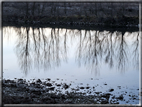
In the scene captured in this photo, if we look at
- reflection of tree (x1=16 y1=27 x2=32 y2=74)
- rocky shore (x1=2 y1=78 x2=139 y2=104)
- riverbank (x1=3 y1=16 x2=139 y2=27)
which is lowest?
rocky shore (x1=2 y1=78 x2=139 y2=104)

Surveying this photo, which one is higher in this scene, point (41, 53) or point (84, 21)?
point (84, 21)

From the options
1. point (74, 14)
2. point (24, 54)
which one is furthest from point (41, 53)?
point (74, 14)

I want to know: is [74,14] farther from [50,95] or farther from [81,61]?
[50,95]

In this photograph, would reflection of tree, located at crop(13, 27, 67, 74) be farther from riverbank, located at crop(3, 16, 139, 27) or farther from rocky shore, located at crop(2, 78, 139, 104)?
riverbank, located at crop(3, 16, 139, 27)

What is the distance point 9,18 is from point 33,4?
19.2 feet

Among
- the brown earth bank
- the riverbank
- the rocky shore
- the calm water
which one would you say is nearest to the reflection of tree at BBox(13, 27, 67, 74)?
the calm water

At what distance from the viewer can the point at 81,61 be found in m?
19.5

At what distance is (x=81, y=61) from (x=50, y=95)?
9.09 meters

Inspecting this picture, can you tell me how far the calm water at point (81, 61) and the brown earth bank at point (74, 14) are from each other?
1131cm

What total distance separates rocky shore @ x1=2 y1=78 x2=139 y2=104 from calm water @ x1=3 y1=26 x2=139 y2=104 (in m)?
1.14

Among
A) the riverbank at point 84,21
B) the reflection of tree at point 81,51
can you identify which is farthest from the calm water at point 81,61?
the riverbank at point 84,21

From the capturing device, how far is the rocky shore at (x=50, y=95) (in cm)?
985

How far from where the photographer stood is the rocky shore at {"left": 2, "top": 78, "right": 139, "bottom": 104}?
32.3 ft

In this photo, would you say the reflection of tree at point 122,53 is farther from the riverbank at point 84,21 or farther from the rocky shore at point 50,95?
the riverbank at point 84,21
